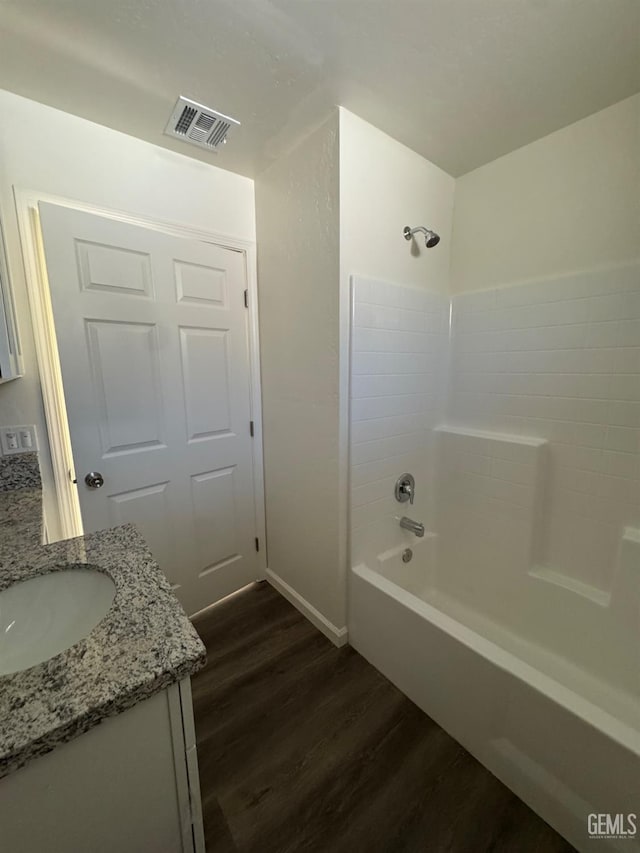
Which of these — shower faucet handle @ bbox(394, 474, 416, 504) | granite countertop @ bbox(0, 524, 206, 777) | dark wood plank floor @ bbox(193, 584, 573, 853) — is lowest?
dark wood plank floor @ bbox(193, 584, 573, 853)

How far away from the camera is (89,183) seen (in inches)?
54.3

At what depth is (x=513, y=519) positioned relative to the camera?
1.64 metres

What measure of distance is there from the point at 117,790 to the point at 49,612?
46cm

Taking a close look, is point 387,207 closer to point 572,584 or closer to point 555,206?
point 555,206

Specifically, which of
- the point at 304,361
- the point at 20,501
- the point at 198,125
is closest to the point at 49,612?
the point at 20,501

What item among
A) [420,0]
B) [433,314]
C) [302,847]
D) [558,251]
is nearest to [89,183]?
[420,0]

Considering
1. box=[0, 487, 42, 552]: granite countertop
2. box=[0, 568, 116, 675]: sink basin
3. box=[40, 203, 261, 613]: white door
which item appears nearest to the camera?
box=[0, 568, 116, 675]: sink basin

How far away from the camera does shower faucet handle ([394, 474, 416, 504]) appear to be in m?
1.76

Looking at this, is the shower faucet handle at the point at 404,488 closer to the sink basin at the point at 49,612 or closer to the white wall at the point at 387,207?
the white wall at the point at 387,207

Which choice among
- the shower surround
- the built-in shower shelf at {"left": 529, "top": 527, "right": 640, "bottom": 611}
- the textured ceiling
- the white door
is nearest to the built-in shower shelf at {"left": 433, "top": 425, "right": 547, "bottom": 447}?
the shower surround

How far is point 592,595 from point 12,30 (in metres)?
2.84

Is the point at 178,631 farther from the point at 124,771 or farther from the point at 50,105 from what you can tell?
the point at 50,105

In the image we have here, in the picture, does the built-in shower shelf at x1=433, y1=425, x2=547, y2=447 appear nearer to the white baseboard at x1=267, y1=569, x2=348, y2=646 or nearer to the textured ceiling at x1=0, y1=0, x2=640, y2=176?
the white baseboard at x1=267, y1=569, x2=348, y2=646

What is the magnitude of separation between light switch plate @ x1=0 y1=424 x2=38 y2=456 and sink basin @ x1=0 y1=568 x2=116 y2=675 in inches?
28.9
